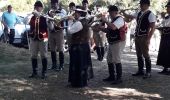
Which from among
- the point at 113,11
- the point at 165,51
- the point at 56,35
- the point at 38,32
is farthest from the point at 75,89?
the point at 165,51

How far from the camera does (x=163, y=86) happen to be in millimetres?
10430

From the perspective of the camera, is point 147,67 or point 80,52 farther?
point 147,67

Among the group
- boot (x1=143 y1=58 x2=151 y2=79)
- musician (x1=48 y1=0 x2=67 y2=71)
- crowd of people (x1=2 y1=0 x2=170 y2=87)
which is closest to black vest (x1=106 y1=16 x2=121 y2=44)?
crowd of people (x1=2 y1=0 x2=170 y2=87)

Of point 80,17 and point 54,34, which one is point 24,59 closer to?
point 54,34

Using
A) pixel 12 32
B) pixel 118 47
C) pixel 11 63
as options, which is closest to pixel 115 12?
pixel 118 47

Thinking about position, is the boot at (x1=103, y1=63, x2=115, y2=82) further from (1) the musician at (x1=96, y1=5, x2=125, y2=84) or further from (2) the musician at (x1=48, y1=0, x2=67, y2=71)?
(2) the musician at (x1=48, y1=0, x2=67, y2=71)

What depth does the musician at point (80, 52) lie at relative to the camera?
9773 mm

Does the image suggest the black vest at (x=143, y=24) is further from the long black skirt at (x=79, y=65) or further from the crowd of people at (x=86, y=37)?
the long black skirt at (x=79, y=65)

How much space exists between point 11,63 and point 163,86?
5.33m

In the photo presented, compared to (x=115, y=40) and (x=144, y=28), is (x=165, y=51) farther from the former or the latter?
(x=115, y=40)

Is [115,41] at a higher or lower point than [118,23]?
lower

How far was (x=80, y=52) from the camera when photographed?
9984 millimetres

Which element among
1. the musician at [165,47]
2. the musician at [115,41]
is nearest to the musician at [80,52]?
the musician at [115,41]

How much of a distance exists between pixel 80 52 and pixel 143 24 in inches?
73.5
